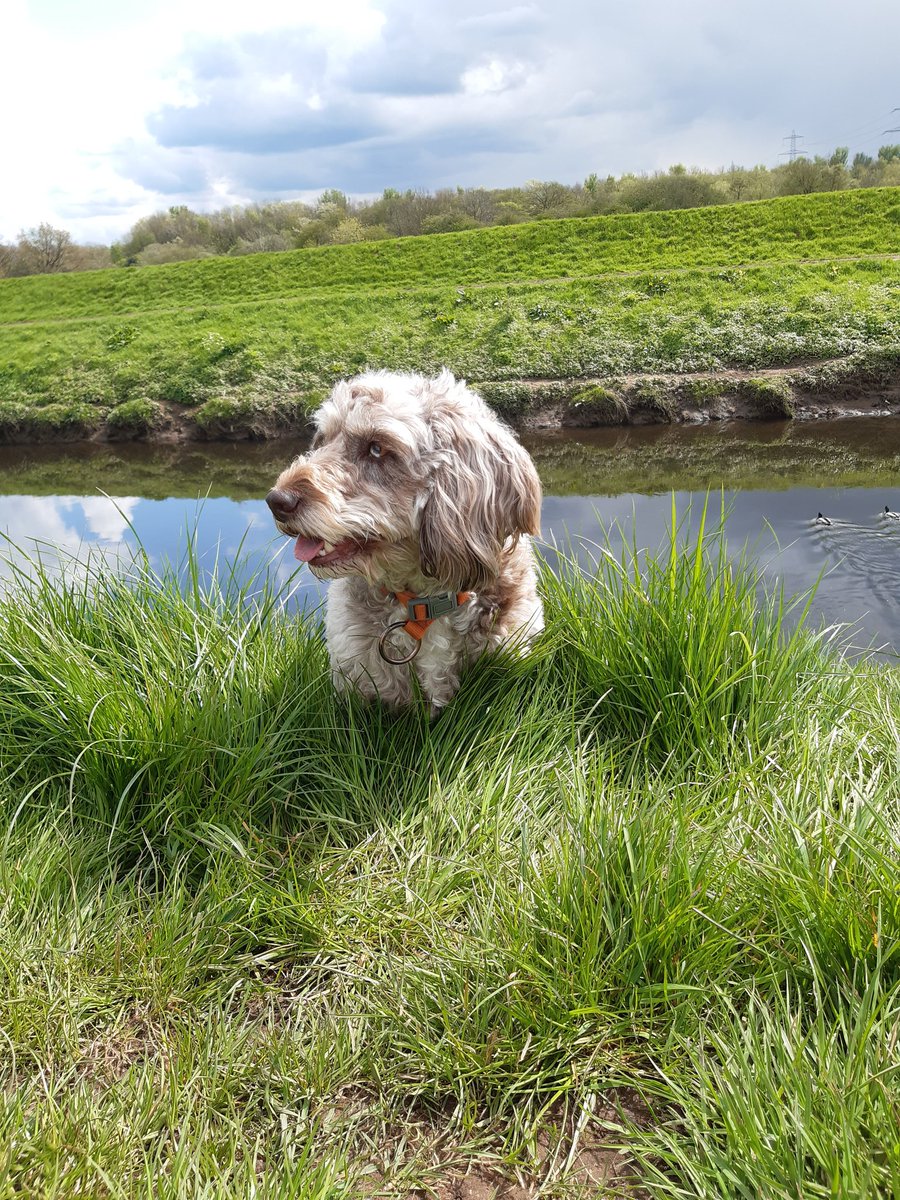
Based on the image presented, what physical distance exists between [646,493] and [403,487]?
9.04m

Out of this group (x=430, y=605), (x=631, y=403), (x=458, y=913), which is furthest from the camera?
(x=631, y=403)

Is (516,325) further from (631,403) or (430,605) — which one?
(430,605)

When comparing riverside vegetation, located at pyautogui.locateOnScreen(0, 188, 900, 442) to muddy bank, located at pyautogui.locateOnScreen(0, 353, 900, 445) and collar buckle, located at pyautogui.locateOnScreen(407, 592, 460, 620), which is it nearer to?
muddy bank, located at pyautogui.locateOnScreen(0, 353, 900, 445)

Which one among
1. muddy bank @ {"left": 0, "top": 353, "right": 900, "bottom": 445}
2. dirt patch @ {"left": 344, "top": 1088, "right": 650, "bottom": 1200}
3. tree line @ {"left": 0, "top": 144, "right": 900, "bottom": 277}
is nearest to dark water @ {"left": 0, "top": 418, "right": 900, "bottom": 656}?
muddy bank @ {"left": 0, "top": 353, "right": 900, "bottom": 445}

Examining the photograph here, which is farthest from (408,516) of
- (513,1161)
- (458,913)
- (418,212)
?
(418,212)

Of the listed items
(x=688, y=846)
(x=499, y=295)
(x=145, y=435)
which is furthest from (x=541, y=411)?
(x=688, y=846)

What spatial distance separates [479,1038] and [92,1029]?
3.69 feet

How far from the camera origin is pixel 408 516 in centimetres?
272

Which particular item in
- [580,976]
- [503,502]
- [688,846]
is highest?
[503,502]

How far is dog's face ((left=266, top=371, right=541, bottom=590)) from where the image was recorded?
2592mm

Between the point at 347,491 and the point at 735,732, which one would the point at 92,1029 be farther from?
the point at 735,732

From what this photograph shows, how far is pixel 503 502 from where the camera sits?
9.28ft

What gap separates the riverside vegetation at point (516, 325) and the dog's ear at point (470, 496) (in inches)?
475

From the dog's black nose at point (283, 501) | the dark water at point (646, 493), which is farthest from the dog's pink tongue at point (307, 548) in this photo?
the dark water at point (646, 493)
